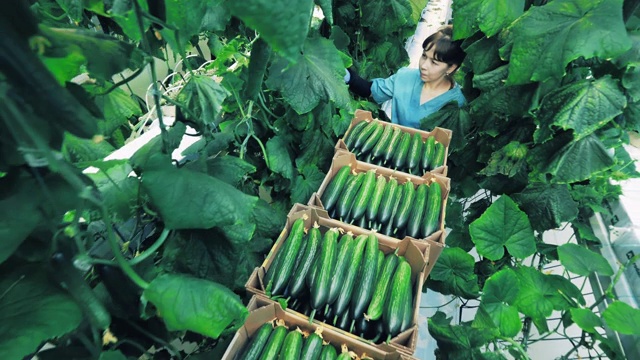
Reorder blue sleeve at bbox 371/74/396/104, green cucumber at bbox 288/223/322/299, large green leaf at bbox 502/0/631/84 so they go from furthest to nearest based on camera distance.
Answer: blue sleeve at bbox 371/74/396/104 → green cucumber at bbox 288/223/322/299 → large green leaf at bbox 502/0/631/84

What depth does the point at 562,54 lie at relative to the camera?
1.00 meters

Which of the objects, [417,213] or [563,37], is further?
[417,213]

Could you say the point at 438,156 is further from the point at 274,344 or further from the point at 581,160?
the point at 274,344

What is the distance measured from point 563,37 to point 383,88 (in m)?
1.33

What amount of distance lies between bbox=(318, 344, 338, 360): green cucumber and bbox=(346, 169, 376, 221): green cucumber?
1.66 ft

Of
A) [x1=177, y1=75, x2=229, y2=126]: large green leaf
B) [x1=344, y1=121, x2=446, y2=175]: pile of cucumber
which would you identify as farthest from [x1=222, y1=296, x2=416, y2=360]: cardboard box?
[x1=344, y1=121, x2=446, y2=175]: pile of cucumber

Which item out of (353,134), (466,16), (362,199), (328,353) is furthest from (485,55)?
(328,353)

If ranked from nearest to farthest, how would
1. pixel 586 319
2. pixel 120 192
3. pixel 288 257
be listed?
pixel 120 192 → pixel 586 319 → pixel 288 257

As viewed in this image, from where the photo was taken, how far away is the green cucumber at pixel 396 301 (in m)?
1.07

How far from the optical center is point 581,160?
1.21 metres

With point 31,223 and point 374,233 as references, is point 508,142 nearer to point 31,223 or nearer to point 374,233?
point 374,233

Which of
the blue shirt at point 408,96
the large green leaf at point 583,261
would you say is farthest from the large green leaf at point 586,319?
the blue shirt at point 408,96

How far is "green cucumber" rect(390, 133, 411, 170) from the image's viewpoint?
1619 millimetres

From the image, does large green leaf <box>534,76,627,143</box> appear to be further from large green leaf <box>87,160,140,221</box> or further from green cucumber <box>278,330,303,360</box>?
large green leaf <box>87,160,140,221</box>
